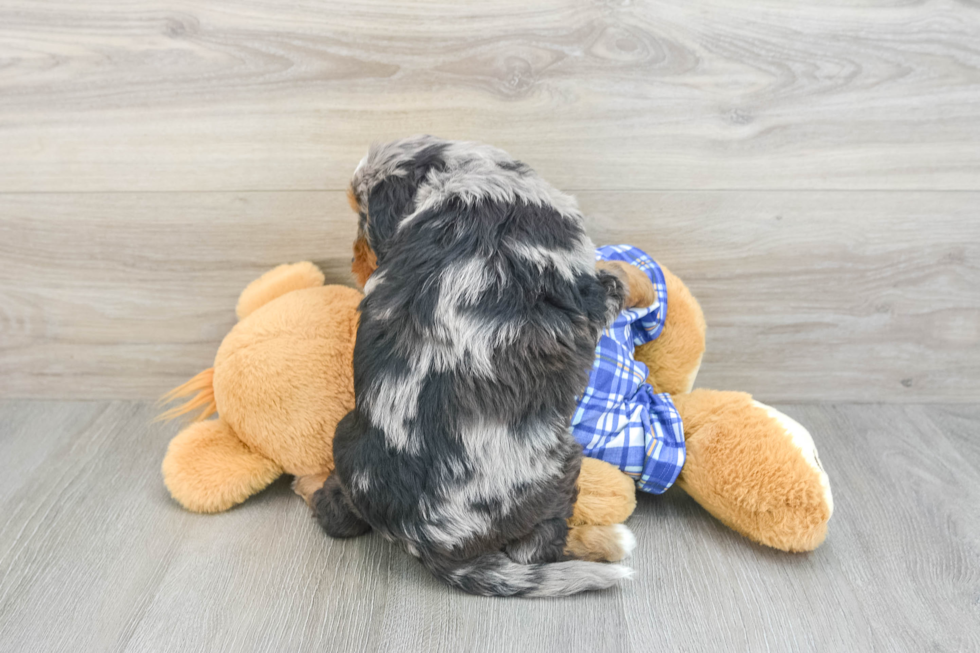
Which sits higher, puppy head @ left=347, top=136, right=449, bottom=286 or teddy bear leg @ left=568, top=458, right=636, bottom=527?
puppy head @ left=347, top=136, right=449, bottom=286

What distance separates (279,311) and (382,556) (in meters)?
0.44

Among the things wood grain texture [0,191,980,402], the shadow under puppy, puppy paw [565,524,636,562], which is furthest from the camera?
wood grain texture [0,191,980,402]

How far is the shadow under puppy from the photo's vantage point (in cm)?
82

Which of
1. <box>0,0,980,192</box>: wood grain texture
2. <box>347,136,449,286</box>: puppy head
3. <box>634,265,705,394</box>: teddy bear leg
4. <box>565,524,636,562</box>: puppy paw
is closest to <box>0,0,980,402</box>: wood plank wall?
<box>0,0,980,192</box>: wood grain texture

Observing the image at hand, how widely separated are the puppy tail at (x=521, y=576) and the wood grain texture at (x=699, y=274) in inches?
22.8

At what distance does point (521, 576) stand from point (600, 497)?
0.17 m

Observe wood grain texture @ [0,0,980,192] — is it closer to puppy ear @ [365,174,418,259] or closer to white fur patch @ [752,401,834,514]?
puppy ear @ [365,174,418,259]

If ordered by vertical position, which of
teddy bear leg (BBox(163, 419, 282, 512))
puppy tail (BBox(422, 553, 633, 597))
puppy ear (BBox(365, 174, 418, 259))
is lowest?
teddy bear leg (BBox(163, 419, 282, 512))

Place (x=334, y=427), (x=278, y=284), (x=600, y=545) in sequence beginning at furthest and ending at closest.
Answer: (x=278, y=284), (x=334, y=427), (x=600, y=545)

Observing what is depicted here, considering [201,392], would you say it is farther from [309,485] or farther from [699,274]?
[699,274]

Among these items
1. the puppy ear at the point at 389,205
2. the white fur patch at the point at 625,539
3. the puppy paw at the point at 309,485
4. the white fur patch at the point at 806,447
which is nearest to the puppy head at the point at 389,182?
the puppy ear at the point at 389,205

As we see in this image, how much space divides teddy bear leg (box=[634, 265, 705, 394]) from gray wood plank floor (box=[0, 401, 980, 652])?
200 mm

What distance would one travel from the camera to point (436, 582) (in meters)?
0.95

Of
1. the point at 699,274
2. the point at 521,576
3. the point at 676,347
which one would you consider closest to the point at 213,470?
the point at 521,576
